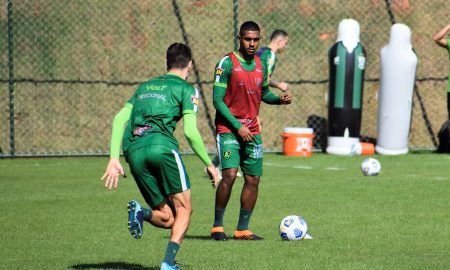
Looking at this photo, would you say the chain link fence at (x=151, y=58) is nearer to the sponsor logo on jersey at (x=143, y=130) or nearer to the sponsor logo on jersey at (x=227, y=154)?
the sponsor logo on jersey at (x=227, y=154)

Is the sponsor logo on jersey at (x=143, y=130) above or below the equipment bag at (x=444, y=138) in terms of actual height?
above

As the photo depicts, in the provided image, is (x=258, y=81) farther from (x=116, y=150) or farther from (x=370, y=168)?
(x=370, y=168)

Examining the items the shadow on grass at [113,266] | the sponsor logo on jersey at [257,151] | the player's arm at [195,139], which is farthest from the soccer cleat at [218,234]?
the player's arm at [195,139]

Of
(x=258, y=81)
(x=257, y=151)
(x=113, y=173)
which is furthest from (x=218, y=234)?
(x=113, y=173)

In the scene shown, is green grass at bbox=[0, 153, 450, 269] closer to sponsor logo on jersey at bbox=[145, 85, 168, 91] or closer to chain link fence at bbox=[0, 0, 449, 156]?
sponsor logo on jersey at bbox=[145, 85, 168, 91]

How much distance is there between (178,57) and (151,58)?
1331 centimetres

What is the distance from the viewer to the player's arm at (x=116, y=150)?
23.9 ft

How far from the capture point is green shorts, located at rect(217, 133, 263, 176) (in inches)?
390

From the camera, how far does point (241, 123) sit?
32.7 feet

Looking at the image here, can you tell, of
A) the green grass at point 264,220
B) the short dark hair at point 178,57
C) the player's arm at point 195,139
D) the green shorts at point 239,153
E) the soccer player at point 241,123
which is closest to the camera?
the player's arm at point 195,139

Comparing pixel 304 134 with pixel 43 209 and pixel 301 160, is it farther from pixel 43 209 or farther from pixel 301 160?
pixel 43 209

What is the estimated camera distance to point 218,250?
8930 millimetres

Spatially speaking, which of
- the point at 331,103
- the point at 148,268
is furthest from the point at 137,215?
the point at 331,103

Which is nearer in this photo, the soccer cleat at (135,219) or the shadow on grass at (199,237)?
the soccer cleat at (135,219)
